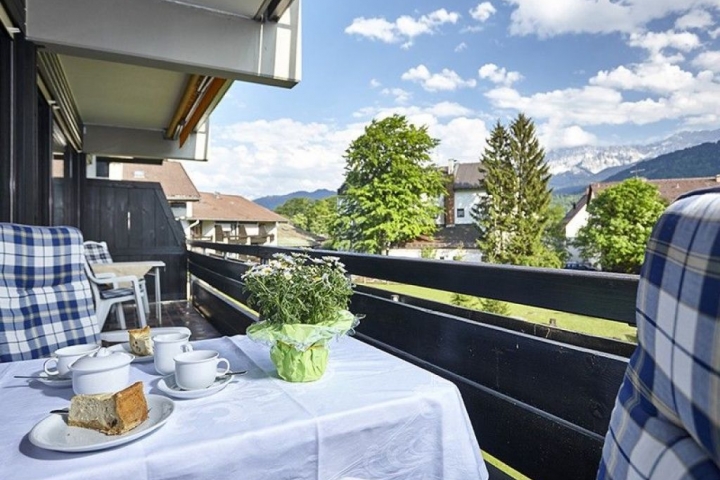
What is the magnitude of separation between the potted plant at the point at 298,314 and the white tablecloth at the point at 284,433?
47 mm

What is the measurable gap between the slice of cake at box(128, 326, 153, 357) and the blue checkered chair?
3.53ft

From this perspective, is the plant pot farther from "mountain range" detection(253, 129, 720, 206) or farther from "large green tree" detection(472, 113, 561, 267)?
"large green tree" detection(472, 113, 561, 267)

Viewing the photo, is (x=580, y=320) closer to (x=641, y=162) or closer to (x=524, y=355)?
(x=524, y=355)

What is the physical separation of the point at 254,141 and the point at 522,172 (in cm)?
1602

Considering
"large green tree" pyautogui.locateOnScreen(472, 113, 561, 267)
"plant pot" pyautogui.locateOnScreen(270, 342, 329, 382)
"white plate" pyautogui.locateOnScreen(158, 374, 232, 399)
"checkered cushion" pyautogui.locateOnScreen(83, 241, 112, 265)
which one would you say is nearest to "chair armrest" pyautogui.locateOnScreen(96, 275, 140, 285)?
"checkered cushion" pyautogui.locateOnScreen(83, 241, 112, 265)

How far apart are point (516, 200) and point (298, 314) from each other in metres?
25.4

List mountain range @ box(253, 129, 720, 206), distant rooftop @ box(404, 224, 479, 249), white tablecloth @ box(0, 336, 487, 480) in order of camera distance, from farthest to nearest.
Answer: distant rooftop @ box(404, 224, 479, 249)
mountain range @ box(253, 129, 720, 206)
white tablecloth @ box(0, 336, 487, 480)

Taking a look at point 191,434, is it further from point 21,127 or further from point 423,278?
point 21,127

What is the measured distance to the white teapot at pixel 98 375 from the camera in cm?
88

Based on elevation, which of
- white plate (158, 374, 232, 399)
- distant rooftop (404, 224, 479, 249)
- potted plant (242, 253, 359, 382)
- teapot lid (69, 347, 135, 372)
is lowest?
distant rooftop (404, 224, 479, 249)

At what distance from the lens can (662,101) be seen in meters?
44.8

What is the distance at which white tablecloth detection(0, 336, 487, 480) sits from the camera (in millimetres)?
688

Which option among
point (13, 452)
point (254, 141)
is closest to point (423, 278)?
point (13, 452)

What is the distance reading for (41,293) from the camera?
1.78 meters
